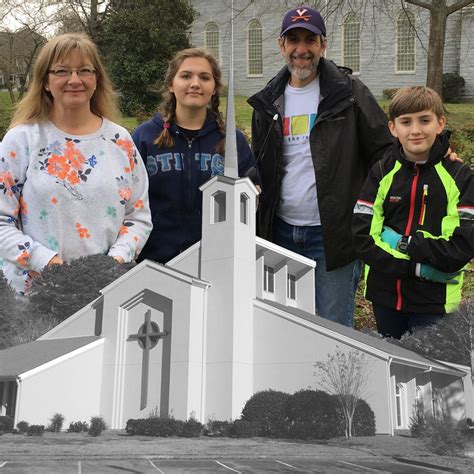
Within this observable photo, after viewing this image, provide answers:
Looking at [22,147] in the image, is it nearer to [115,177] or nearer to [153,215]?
[115,177]

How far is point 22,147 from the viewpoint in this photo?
5.20 ft

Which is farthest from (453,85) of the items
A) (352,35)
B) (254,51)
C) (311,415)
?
(311,415)

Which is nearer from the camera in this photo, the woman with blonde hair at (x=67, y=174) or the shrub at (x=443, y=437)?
the shrub at (x=443, y=437)

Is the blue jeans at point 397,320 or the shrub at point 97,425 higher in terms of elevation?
the blue jeans at point 397,320

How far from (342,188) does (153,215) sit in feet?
1.62

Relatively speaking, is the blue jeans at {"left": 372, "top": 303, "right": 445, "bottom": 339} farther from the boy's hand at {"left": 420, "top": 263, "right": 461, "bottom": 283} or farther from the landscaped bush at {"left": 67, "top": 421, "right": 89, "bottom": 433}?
the landscaped bush at {"left": 67, "top": 421, "right": 89, "bottom": 433}

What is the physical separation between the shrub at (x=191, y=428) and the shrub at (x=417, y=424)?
36 cm

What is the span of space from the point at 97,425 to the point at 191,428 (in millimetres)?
158

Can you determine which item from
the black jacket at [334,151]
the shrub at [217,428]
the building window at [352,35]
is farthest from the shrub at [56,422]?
the building window at [352,35]

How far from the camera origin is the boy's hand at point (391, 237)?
4.89 ft

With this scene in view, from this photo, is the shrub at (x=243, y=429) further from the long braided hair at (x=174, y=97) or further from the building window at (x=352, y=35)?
the building window at (x=352, y=35)

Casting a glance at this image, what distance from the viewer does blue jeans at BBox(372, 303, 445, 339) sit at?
1.55m

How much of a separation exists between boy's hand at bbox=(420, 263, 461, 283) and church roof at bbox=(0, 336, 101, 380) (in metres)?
0.66

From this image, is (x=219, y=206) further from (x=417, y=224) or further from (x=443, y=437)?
(x=443, y=437)
